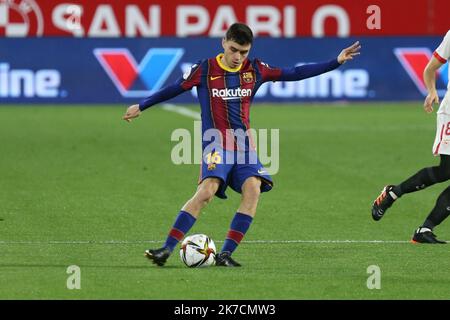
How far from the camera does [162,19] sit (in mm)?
28156

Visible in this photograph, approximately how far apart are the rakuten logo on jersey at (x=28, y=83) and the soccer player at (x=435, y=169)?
1661 cm

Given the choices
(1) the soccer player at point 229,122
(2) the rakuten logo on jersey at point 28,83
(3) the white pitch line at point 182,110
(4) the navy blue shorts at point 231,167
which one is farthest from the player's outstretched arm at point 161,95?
(2) the rakuten logo on jersey at point 28,83

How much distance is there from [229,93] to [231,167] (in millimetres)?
585

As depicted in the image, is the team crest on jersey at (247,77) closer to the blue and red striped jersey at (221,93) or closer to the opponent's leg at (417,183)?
the blue and red striped jersey at (221,93)

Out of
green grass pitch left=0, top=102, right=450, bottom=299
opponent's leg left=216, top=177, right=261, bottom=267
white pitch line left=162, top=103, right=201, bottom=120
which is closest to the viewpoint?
green grass pitch left=0, top=102, right=450, bottom=299

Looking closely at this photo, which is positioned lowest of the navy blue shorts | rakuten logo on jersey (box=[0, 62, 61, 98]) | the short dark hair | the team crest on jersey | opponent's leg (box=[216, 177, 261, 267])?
rakuten logo on jersey (box=[0, 62, 61, 98])

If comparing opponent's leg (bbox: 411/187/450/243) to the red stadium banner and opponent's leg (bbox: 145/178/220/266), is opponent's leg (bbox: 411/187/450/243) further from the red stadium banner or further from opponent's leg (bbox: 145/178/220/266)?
the red stadium banner

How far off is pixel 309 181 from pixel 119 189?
96.0 inches

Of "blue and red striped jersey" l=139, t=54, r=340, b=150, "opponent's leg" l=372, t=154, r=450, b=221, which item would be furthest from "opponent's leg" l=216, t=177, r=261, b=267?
"opponent's leg" l=372, t=154, r=450, b=221

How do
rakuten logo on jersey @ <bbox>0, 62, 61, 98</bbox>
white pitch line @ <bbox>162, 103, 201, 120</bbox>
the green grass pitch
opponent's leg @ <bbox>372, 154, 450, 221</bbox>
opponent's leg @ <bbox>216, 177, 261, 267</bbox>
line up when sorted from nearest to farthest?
the green grass pitch, opponent's leg @ <bbox>216, 177, 261, 267</bbox>, opponent's leg @ <bbox>372, 154, 450, 221</bbox>, white pitch line @ <bbox>162, 103, 201, 120</bbox>, rakuten logo on jersey @ <bbox>0, 62, 61, 98</bbox>

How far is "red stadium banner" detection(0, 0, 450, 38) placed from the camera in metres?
27.6

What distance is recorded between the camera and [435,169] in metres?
10.7

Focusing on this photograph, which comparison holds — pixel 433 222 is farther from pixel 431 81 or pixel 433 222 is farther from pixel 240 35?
pixel 240 35

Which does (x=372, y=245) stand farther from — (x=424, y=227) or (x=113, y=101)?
(x=113, y=101)
